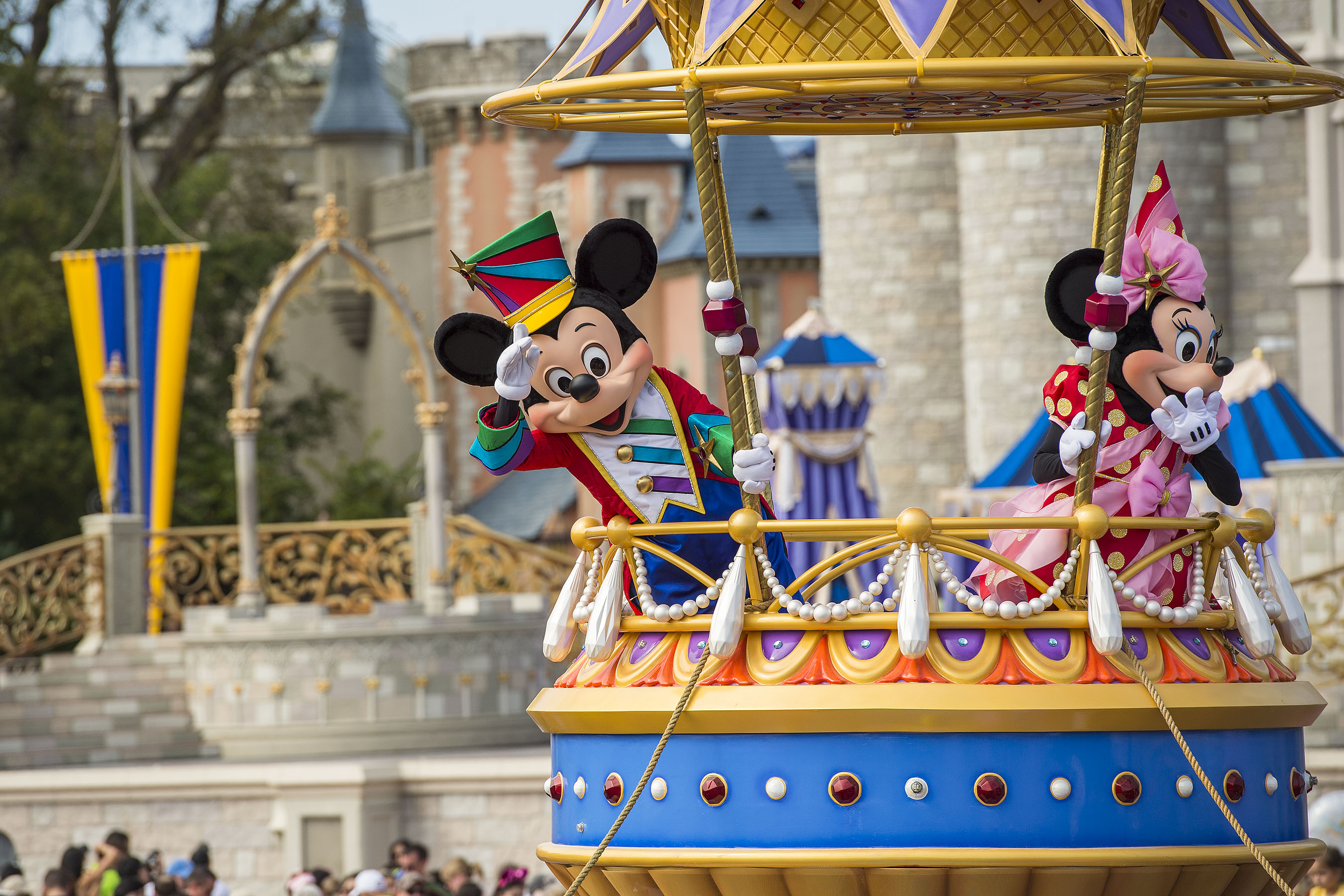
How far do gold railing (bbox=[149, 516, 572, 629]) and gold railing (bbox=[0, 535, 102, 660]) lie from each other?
52cm

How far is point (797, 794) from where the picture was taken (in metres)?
4.03

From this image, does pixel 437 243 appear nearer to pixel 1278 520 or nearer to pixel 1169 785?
pixel 1278 520

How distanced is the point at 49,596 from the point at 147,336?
2.20 meters

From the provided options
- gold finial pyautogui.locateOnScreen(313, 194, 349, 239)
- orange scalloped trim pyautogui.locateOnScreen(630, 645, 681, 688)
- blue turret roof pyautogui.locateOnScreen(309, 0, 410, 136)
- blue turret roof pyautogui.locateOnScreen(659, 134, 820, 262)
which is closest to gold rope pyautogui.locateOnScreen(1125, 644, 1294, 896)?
orange scalloped trim pyautogui.locateOnScreen(630, 645, 681, 688)

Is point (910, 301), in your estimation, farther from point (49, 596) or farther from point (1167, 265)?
point (1167, 265)

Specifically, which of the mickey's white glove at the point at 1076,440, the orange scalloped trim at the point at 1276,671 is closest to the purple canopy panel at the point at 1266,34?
the mickey's white glove at the point at 1076,440

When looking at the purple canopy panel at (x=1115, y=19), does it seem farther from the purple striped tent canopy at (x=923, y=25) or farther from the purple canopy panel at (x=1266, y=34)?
the purple canopy panel at (x=1266, y=34)

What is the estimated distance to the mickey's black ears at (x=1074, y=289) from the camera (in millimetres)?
4191

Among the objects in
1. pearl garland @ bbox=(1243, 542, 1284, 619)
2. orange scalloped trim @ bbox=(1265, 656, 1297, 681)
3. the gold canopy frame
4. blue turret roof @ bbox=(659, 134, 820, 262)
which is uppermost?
blue turret roof @ bbox=(659, 134, 820, 262)

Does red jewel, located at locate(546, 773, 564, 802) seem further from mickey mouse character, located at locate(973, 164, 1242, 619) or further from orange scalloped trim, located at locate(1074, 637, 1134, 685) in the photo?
orange scalloped trim, located at locate(1074, 637, 1134, 685)

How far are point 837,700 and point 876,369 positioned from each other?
950 centimetres

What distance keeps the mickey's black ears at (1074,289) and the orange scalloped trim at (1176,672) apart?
64cm

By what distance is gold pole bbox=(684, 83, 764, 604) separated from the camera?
4152 mm

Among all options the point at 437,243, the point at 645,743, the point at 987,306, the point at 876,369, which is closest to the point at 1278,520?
the point at 876,369
